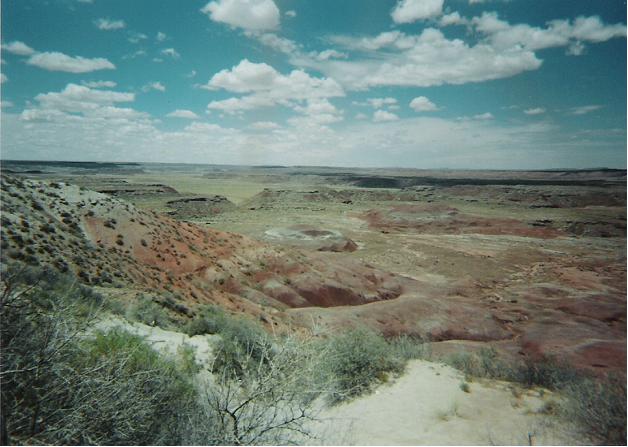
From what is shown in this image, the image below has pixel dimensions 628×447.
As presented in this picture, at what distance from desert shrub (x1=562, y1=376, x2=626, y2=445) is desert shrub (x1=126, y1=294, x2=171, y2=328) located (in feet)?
27.9

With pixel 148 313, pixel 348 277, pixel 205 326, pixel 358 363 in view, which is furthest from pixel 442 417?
pixel 348 277

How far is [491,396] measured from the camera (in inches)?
283

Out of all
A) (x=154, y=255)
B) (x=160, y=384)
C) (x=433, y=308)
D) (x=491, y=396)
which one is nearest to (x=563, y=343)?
(x=433, y=308)

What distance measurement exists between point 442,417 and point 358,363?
6.99 feet

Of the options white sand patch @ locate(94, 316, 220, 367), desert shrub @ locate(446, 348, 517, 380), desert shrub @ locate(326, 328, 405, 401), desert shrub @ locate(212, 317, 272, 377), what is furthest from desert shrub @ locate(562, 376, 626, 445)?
white sand patch @ locate(94, 316, 220, 367)

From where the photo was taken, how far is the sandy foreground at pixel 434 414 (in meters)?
5.69

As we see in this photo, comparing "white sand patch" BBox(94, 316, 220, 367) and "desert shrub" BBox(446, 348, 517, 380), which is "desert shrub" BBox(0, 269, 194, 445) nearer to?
"white sand patch" BBox(94, 316, 220, 367)

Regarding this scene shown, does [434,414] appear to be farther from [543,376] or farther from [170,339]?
[170,339]

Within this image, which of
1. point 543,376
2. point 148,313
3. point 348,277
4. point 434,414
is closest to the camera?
point 434,414

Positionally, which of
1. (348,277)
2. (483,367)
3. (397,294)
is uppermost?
(483,367)

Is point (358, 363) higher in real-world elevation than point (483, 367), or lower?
higher

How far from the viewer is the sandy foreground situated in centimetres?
569

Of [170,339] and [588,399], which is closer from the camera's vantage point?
[588,399]

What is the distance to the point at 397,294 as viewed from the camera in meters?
24.2
